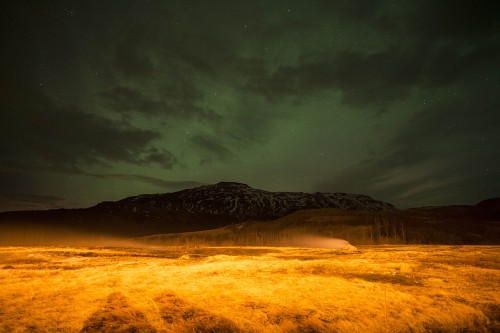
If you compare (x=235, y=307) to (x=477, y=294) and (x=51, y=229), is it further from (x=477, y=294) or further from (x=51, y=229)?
(x=51, y=229)

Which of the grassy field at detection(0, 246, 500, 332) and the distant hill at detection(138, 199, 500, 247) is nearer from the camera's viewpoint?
the grassy field at detection(0, 246, 500, 332)

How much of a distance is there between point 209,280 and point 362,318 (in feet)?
22.1

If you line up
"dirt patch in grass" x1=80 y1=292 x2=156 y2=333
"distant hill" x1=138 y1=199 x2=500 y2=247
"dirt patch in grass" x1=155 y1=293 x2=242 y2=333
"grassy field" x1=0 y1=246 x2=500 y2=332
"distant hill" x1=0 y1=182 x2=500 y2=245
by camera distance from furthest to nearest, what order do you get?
"distant hill" x1=0 y1=182 x2=500 y2=245
"distant hill" x1=138 y1=199 x2=500 y2=247
"grassy field" x1=0 y1=246 x2=500 y2=332
"dirt patch in grass" x1=155 y1=293 x2=242 y2=333
"dirt patch in grass" x1=80 y1=292 x2=156 y2=333

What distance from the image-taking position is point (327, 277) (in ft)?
44.7

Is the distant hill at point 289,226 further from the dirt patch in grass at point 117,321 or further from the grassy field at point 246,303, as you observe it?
→ the dirt patch in grass at point 117,321

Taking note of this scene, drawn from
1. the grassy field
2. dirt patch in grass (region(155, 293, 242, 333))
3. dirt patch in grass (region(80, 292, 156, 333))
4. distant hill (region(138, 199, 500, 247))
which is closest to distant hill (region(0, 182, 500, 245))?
distant hill (region(138, 199, 500, 247))

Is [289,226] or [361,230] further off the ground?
[289,226]

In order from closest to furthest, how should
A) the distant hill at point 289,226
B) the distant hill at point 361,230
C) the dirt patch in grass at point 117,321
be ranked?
the dirt patch in grass at point 117,321 → the distant hill at point 361,230 → the distant hill at point 289,226

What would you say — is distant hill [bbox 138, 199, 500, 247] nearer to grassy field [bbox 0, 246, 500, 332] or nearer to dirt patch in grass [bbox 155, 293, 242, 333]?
grassy field [bbox 0, 246, 500, 332]

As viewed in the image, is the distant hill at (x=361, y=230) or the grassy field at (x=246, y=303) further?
the distant hill at (x=361, y=230)

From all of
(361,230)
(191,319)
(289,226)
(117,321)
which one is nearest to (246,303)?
(191,319)

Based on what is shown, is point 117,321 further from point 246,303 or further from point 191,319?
point 246,303

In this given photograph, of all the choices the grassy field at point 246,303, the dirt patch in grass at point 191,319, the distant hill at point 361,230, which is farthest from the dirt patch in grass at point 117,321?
the distant hill at point 361,230

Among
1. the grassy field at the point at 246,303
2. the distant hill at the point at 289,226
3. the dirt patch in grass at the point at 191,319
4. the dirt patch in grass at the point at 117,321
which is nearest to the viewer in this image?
the dirt patch in grass at the point at 117,321
